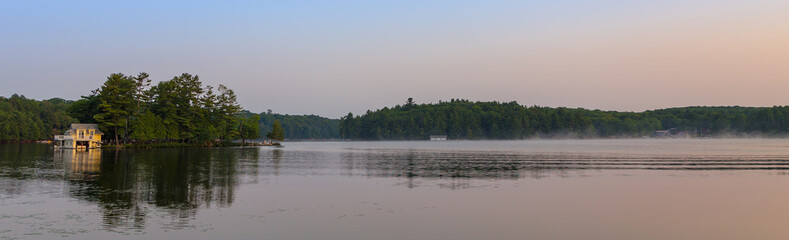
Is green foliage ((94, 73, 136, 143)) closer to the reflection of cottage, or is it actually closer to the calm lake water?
the reflection of cottage

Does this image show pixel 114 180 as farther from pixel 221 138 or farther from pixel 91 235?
pixel 221 138

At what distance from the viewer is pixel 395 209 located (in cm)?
2302

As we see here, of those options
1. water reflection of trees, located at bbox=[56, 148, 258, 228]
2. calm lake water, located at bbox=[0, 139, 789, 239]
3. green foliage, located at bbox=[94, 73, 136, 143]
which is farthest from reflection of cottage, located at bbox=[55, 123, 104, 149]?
calm lake water, located at bbox=[0, 139, 789, 239]

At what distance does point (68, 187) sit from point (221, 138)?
11056 cm

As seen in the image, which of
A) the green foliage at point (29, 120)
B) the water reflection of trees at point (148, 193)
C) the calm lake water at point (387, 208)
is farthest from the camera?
the green foliage at point (29, 120)

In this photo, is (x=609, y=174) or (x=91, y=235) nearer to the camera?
(x=91, y=235)

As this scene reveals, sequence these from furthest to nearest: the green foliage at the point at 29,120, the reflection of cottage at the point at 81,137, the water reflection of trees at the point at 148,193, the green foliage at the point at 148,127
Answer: the green foliage at the point at 29,120
the green foliage at the point at 148,127
the reflection of cottage at the point at 81,137
the water reflection of trees at the point at 148,193

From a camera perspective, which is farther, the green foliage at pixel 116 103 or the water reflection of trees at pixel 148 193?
the green foliage at pixel 116 103

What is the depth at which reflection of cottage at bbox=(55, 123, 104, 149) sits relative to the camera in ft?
332

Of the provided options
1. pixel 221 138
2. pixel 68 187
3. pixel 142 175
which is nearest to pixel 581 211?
pixel 68 187

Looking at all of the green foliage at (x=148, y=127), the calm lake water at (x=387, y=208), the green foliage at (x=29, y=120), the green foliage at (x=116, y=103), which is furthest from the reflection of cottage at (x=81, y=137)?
the calm lake water at (x=387, y=208)

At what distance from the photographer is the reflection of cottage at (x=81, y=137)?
332ft

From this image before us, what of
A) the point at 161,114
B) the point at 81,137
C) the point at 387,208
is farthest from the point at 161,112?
the point at 387,208

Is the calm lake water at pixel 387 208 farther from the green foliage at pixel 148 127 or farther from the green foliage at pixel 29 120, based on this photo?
the green foliage at pixel 29 120
